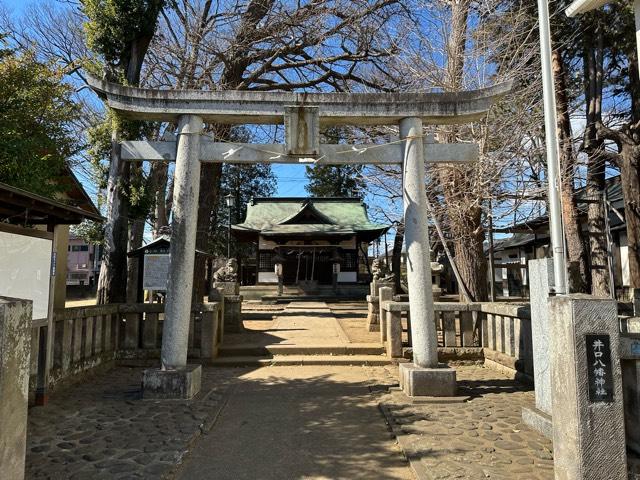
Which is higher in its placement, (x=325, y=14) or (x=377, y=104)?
(x=325, y=14)

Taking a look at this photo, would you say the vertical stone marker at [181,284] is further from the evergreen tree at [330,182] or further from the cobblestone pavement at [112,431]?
the evergreen tree at [330,182]

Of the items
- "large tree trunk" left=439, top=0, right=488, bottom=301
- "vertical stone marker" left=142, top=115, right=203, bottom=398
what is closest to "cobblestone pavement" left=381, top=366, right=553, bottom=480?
"vertical stone marker" left=142, top=115, right=203, bottom=398

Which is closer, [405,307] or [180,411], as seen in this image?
[180,411]

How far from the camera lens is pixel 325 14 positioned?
45.2 ft

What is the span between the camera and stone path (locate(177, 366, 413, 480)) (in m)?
4.09

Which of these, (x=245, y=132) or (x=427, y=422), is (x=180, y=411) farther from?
(x=245, y=132)

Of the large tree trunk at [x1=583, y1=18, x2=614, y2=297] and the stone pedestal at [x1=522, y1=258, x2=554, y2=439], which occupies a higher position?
the large tree trunk at [x1=583, y1=18, x2=614, y2=297]

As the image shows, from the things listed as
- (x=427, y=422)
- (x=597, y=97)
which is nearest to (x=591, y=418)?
(x=427, y=422)

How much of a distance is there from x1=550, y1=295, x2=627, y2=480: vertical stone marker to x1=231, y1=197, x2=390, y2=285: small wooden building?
2109 centimetres

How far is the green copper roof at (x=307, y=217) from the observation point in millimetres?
25141

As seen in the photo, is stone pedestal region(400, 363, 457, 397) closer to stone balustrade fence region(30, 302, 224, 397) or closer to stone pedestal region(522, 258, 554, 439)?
stone pedestal region(522, 258, 554, 439)

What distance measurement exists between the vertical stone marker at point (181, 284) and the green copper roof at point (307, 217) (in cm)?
1779

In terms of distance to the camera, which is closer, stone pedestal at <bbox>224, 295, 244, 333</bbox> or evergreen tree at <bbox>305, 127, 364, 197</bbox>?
stone pedestal at <bbox>224, 295, 244, 333</bbox>

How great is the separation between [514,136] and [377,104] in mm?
4535
